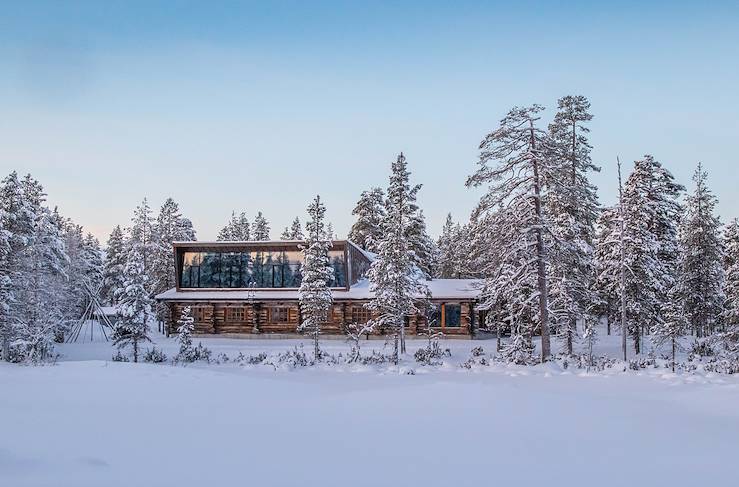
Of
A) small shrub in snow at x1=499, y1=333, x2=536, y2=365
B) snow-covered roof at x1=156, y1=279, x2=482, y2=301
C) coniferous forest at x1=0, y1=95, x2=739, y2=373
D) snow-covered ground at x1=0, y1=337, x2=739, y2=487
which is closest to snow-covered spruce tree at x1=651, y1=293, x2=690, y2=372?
coniferous forest at x1=0, y1=95, x2=739, y2=373

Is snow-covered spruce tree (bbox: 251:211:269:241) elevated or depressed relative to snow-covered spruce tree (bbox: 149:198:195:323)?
elevated

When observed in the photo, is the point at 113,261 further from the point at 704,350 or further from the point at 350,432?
the point at 350,432

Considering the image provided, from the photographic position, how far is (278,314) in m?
38.2

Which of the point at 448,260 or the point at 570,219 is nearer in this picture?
the point at 570,219

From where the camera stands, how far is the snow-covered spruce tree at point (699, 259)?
33.9 meters

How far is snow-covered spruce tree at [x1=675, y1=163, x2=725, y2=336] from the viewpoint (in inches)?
1336

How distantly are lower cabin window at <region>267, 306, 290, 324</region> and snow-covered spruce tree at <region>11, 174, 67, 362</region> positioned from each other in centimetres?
1334

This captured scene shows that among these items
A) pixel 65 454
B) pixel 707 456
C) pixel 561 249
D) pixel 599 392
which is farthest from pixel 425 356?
pixel 65 454

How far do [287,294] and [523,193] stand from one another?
20345mm

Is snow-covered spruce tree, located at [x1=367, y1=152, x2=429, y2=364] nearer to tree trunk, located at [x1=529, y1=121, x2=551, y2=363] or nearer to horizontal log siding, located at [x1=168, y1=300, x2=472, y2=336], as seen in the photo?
tree trunk, located at [x1=529, y1=121, x2=551, y2=363]

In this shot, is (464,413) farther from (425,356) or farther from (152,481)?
(425,356)

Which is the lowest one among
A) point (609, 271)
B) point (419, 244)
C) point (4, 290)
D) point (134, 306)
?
point (134, 306)

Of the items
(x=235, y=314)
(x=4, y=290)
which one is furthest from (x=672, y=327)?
(x=4, y=290)

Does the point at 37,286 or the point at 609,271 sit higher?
the point at 609,271
